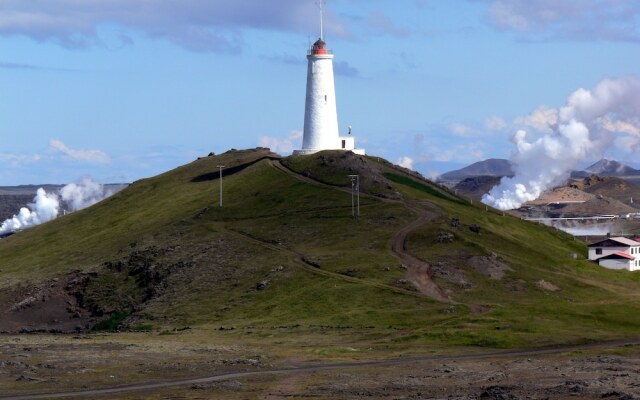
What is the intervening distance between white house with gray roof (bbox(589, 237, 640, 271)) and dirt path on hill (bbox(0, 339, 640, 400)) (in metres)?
71.2

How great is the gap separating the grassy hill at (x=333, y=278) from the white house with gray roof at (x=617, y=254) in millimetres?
4737

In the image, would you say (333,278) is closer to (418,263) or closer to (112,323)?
(418,263)

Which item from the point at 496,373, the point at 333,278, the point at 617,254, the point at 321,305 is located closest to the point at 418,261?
the point at 333,278

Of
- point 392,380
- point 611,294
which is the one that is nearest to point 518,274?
point 611,294

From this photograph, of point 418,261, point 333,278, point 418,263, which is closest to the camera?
point 333,278

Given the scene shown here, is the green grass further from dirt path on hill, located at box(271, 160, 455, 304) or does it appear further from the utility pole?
the utility pole

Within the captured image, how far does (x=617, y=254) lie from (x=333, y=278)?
51.9 metres

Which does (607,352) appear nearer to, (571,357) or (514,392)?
(571,357)

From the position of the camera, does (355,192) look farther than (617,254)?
Yes

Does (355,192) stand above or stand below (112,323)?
above

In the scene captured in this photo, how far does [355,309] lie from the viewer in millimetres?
142625

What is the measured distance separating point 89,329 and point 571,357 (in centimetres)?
7070

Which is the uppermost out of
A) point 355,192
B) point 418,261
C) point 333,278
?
point 355,192

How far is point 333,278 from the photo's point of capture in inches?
6083
